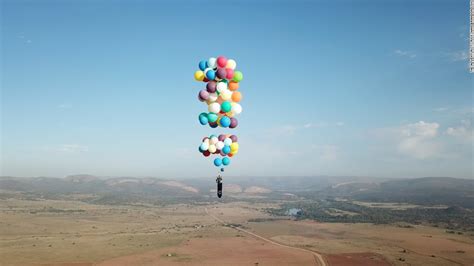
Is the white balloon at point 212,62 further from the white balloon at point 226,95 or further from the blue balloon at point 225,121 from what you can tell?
the blue balloon at point 225,121

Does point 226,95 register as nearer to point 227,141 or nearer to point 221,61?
point 221,61

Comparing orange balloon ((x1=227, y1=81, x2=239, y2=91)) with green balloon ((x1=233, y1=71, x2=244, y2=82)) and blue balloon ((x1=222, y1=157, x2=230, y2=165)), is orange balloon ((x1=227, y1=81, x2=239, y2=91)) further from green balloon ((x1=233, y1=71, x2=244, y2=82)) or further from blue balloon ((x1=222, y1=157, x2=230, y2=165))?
blue balloon ((x1=222, y1=157, x2=230, y2=165))

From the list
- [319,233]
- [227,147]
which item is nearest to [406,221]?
[319,233]

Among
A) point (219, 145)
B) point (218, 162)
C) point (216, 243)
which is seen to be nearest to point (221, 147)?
point (219, 145)

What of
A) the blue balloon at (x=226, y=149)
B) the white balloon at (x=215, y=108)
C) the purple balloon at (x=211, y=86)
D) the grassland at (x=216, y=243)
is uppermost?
the purple balloon at (x=211, y=86)

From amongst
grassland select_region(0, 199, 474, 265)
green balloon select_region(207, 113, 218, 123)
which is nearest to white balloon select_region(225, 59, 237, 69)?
green balloon select_region(207, 113, 218, 123)

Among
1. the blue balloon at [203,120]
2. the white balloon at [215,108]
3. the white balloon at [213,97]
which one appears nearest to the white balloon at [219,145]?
the blue balloon at [203,120]
